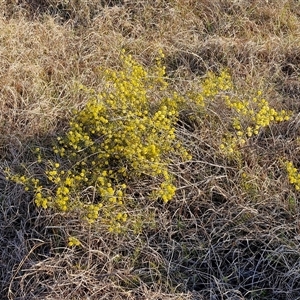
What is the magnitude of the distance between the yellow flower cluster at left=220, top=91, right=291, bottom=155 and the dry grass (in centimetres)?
7

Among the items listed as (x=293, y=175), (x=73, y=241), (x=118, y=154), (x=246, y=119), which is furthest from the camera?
(x=246, y=119)

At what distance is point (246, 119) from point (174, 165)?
0.58 m

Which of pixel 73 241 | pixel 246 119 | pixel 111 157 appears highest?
pixel 246 119

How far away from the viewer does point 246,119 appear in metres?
3.14

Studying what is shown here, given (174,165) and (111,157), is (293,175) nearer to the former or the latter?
(174,165)

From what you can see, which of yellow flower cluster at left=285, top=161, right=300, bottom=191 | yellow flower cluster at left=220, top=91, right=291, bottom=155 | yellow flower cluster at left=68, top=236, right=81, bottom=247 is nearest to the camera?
yellow flower cluster at left=68, top=236, right=81, bottom=247

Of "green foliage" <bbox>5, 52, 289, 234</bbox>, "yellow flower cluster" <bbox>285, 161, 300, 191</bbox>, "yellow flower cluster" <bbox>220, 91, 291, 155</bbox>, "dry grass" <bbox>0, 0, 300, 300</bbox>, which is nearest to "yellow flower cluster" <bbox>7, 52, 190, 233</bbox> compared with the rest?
"green foliage" <bbox>5, 52, 289, 234</bbox>

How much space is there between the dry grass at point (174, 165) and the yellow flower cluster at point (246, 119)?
0.07 m

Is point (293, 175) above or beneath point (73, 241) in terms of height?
above

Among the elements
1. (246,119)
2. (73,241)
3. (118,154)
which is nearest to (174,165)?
(118,154)

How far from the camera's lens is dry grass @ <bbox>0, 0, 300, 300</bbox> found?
2490mm

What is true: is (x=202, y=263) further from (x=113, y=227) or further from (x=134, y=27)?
(x=134, y=27)

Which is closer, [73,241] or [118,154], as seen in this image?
[73,241]

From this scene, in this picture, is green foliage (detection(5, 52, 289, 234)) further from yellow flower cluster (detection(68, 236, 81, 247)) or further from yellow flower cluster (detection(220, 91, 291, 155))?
yellow flower cluster (detection(68, 236, 81, 247))
